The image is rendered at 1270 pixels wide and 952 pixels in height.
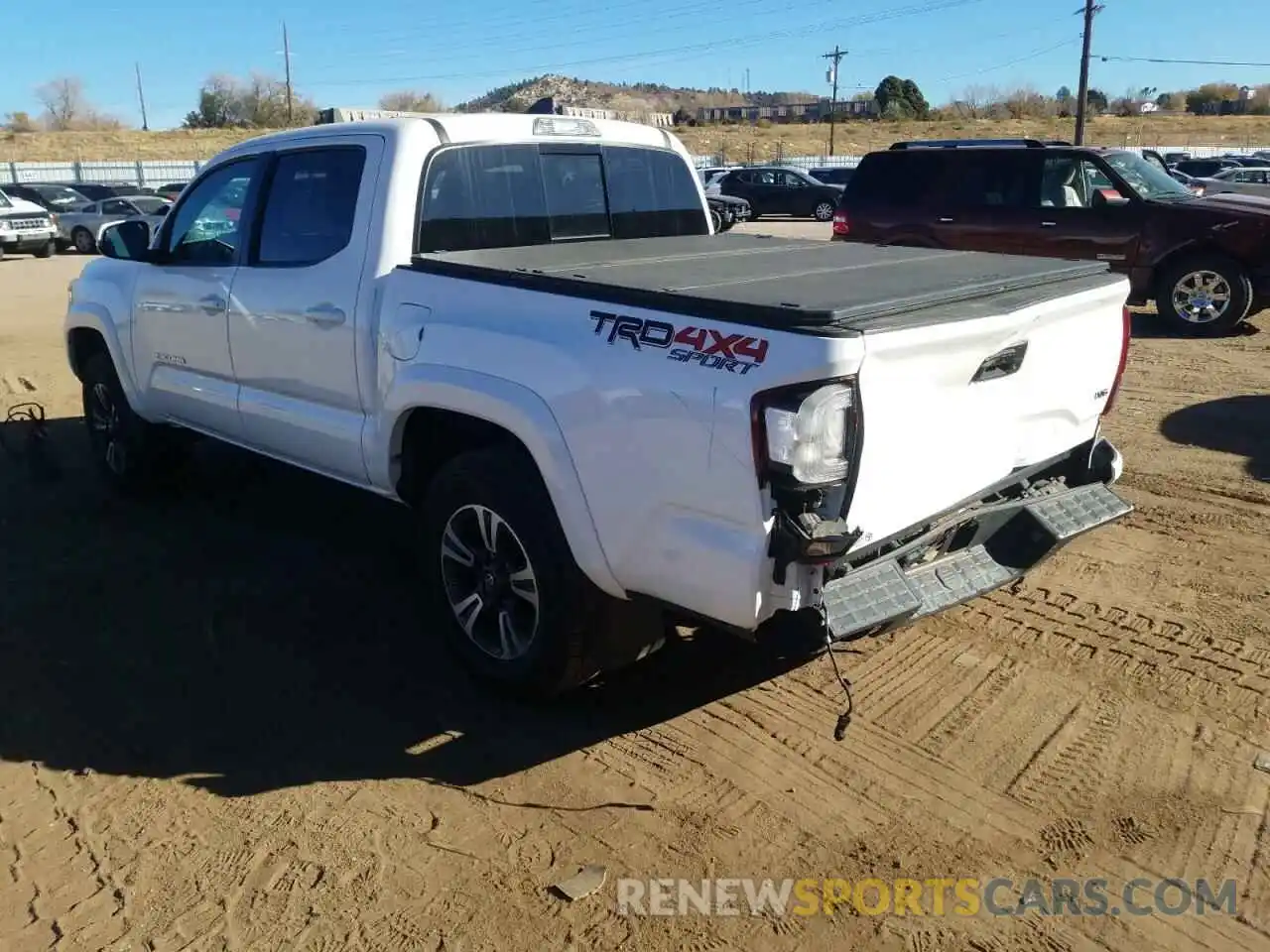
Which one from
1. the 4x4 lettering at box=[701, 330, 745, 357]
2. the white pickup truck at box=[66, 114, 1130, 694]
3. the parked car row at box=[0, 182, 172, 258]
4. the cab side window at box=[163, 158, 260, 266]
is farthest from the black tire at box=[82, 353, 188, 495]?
the parked car row at box=[0, 182, 172, 258]

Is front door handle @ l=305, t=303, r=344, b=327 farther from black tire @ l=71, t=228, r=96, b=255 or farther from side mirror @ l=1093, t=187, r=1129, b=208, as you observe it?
black tire @ l=71, t=228, r=96, b=255

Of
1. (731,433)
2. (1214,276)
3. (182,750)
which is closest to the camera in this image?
(731,433)

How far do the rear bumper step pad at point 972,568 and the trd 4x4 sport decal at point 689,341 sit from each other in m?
0.68

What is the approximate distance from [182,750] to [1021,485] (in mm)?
3036

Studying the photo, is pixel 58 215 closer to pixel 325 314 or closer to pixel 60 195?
pixel 60 195

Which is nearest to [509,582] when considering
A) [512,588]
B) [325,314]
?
[512,588]

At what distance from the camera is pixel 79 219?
24641 mm

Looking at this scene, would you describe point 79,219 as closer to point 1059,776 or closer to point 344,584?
point 344,584

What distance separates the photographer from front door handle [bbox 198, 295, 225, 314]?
4926 millimetres

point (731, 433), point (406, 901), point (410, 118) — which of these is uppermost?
point (410, 118)

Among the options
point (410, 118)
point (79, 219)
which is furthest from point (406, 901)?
point (79, 219)

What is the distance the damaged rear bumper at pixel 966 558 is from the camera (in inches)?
118

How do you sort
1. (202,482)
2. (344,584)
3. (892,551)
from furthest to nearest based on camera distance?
(202,482) < (344,584) < (892,551)

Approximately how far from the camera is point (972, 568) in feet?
11.4
